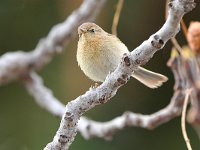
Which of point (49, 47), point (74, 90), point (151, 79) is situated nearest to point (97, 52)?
point (151, 79)

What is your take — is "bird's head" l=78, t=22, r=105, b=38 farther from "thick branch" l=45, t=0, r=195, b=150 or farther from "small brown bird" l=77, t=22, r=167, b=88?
"thick branch" l=45, t=0, r=195, b=150

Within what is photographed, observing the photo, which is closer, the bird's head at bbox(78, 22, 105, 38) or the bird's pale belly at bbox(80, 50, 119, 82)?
the bird's pale belly at bbox(80, 50, 119, 82)

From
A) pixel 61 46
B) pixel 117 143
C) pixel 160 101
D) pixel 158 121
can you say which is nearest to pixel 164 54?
pixel 160 101

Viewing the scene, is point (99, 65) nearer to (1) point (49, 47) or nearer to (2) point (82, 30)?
(2) point (82, 30)

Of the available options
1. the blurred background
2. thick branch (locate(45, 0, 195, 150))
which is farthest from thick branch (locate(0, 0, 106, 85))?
thick branch (locate(45, 0, 195, 150))

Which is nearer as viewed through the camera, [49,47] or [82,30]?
[82,30]

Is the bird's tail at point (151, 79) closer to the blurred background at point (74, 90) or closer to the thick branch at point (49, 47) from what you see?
the thick branch at point (49, 47)

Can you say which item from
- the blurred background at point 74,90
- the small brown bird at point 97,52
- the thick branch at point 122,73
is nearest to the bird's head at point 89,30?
the small brown bird at point 97,52

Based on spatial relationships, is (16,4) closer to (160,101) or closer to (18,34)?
(18,34)
